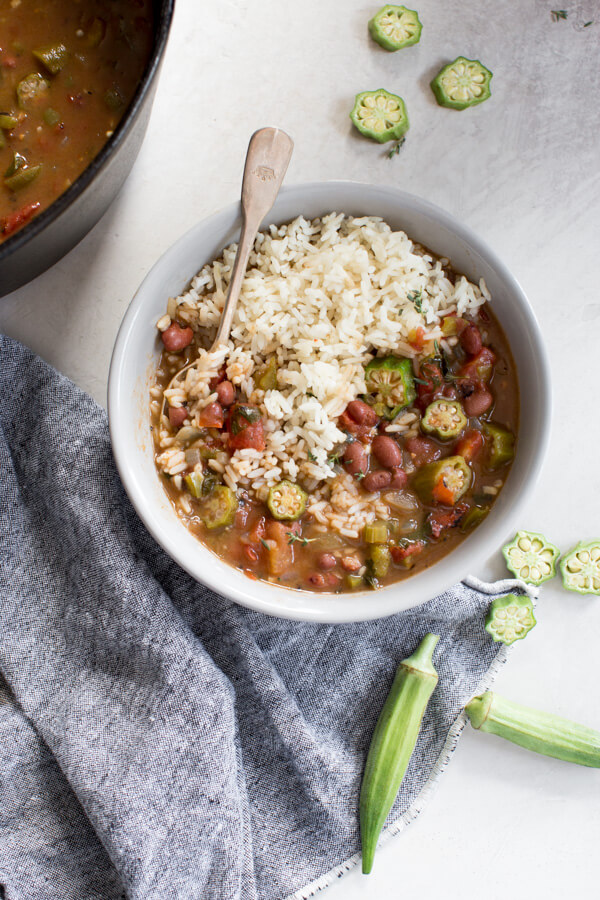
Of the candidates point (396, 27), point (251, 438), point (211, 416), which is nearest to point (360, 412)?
point (251, 438)

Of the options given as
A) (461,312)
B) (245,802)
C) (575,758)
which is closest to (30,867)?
(245,802)

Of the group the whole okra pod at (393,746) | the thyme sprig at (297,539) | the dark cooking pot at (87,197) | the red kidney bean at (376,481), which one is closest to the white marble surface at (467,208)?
the whole okra pod at (393,746)

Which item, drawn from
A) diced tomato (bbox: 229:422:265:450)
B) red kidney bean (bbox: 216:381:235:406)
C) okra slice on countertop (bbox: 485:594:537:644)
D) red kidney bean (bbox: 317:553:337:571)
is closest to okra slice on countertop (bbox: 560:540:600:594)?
okra slice on countertop (bbox: 485:594:537:644)

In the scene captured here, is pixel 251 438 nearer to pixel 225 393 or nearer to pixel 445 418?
pixel 225 393

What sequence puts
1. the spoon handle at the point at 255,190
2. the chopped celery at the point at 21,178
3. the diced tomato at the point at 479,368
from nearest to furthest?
the chopped celery at the point at 21,178
the spoon handle at the point at 255,190
the diced tomato at the point at 479,368

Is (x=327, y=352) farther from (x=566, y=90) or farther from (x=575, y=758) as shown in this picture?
(x=575, y=758)

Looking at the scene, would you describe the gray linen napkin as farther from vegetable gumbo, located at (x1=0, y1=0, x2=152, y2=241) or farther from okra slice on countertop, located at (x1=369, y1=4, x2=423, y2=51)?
okra slice on countertop, located at (x1=369, y1=4, x2=423, y2=51)

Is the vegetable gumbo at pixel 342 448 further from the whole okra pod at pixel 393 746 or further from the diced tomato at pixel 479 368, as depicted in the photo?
the whole okra pod at pixel 393 746
